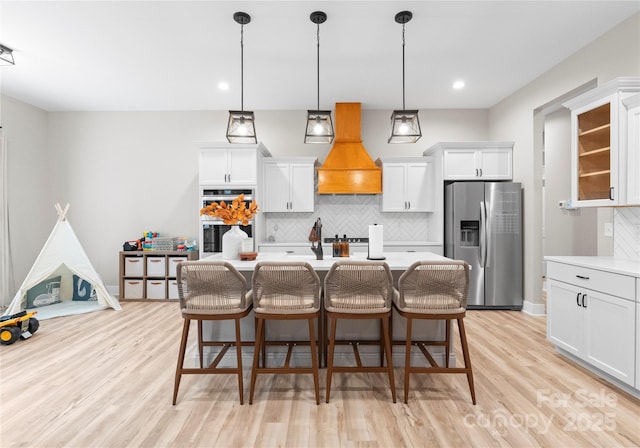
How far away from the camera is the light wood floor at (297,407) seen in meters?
2.00

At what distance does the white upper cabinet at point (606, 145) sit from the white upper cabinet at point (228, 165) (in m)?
3.76

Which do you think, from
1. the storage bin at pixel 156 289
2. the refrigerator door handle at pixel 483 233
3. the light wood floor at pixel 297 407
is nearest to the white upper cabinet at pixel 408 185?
the refrigerator door handle at pixel 483 233

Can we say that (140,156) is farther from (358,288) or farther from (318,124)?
(358,288)

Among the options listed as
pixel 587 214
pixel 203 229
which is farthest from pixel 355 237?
pixel 587 214

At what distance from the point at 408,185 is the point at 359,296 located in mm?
3307

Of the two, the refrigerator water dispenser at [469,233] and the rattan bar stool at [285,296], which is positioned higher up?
the refrigerator water dispenser at [469,233]

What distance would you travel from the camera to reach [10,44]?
11.6 feet

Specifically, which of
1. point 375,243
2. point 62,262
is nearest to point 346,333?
point 375,243

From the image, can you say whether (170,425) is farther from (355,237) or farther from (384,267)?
(355,237)

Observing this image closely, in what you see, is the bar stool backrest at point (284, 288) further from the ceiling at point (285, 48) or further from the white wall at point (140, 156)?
the white wall at point (140, 156)

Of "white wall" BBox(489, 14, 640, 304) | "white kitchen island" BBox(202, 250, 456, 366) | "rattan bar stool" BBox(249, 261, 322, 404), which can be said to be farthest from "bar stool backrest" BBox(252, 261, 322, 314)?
"white wall" BBox(489, 14, 640, 304)

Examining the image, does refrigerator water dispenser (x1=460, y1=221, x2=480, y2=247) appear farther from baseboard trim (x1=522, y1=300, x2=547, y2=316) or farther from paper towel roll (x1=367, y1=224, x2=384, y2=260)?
paper towel roll (x1=367, y1=224, x2=384, y2=260)

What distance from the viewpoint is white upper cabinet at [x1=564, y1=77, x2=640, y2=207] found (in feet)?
8.95

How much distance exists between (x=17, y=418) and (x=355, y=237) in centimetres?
440
